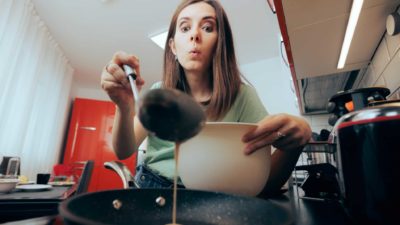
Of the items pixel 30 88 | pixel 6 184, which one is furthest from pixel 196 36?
pixel 30 88

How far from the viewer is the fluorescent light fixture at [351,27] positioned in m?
0.71

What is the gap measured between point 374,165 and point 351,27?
741 millimetres

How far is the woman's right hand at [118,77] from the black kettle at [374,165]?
0.38 metres

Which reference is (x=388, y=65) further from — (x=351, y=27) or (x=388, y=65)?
(x=351, y=27)

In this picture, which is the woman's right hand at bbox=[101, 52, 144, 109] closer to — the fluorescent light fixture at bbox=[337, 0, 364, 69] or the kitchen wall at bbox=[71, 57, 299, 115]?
the fluorescent light fixture at bbox=[337, 0, 364, 69]

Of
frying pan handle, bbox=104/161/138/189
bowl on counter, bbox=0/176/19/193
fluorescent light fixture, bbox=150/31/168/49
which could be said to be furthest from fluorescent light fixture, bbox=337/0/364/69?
fluorescent light fixture, bbox=150/31/168/49

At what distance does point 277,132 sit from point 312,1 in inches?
21.4

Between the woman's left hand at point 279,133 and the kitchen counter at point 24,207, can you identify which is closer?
the woman's left hand at point 279,133

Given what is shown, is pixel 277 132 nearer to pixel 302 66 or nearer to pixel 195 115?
pixel 195 115

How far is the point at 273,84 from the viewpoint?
2.51 meters

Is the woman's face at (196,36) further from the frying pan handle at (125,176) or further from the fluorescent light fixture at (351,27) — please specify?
the fluorescent light fixture at (351,27)

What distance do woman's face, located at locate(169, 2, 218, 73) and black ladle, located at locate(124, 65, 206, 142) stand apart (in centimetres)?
37


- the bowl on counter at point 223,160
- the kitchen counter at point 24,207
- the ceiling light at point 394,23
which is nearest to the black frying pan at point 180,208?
the bowl on counter at point 223,160

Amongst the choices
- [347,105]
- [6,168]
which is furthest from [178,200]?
[6,168]
